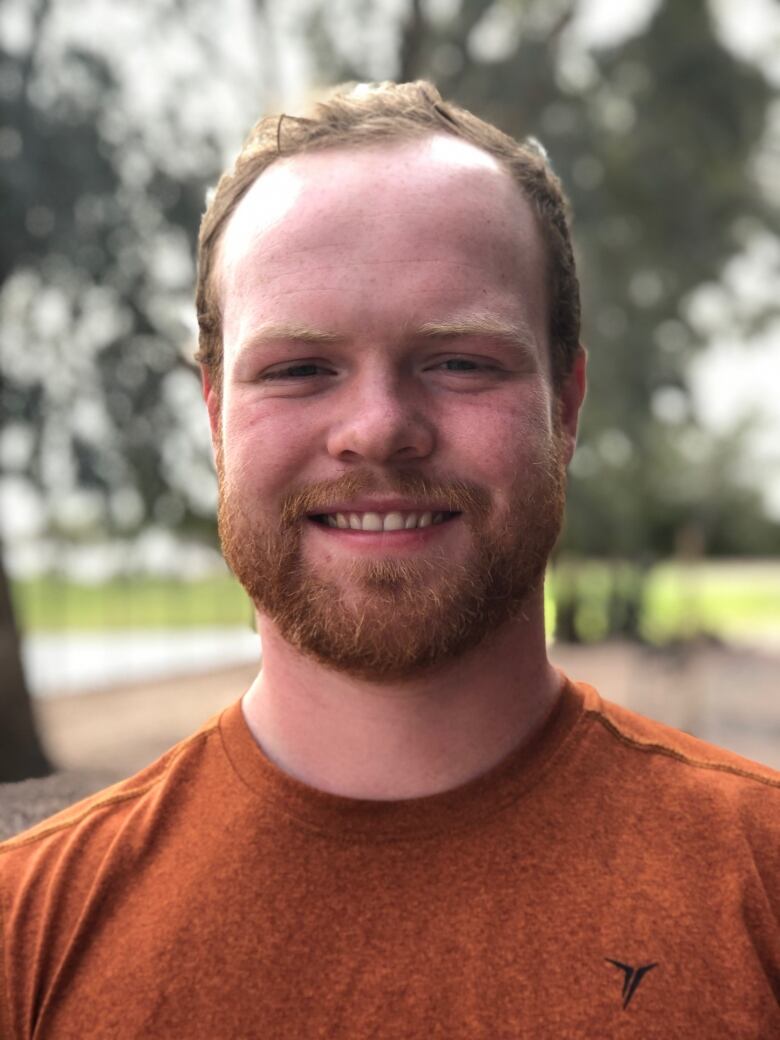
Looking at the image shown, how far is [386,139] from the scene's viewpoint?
1.67 meters

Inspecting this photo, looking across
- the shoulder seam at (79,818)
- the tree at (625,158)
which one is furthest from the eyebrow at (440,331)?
the tree at (625,158)

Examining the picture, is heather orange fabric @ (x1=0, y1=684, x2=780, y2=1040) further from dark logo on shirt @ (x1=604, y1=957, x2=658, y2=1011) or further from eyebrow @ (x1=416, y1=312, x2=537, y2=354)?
eyebrow @ (x1=416, y1=312, x2=537, y2=354)

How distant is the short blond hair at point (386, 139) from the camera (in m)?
1.70

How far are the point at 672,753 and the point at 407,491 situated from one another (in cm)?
55

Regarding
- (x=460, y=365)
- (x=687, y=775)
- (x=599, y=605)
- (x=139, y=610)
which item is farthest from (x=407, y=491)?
(x=139, y=610)

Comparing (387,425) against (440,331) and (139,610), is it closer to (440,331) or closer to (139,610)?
(440,331)

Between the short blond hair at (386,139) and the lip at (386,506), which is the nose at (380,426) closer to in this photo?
the lip at (386,506)

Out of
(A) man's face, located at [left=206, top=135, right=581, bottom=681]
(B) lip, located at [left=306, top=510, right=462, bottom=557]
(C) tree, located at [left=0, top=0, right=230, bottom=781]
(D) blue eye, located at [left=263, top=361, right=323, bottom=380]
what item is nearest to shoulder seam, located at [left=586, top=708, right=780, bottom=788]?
(A) man's face, located at [left=206, top=135, right=581, bottom=681]

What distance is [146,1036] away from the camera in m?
1.45

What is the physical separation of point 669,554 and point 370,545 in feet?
88.0

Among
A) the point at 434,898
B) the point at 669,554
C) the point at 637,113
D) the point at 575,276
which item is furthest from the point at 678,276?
the point at 669,554

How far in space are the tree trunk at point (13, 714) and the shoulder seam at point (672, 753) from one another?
5961mm

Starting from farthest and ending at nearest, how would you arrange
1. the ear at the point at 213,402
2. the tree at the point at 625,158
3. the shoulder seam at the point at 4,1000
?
the tree at the point at 625,158, the ear at the point at 213,402, the shoulder seam at the point at 4,1000

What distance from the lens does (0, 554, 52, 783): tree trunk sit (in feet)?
23.2
